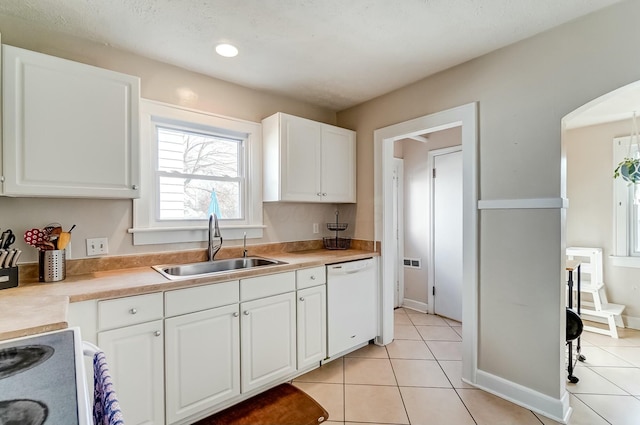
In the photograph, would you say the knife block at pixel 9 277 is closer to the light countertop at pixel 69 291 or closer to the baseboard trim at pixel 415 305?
the light countertop at pixel 69 291

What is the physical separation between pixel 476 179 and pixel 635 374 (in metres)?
2.01

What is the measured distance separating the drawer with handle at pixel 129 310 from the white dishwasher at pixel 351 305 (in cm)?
130

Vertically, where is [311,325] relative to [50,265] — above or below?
below

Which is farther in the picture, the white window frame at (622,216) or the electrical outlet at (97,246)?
the white window frame at (622,216)

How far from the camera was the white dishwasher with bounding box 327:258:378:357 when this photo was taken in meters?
2.55

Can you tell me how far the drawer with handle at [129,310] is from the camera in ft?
5.00

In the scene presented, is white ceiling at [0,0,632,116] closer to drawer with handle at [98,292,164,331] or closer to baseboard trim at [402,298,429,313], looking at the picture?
drawer with handle at [98,292,164,331]

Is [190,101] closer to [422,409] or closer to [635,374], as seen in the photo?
[422,409]

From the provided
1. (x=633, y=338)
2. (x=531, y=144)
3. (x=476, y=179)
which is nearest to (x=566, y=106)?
(x=531, y=144)

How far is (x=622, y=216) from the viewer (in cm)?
339

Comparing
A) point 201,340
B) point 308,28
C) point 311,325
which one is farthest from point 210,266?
point 308,28

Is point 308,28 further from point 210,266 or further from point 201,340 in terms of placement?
point 201,340

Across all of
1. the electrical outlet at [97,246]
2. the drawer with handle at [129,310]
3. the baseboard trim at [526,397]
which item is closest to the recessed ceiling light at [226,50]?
the electrical outlet at [97,246]

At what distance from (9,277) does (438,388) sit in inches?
109
